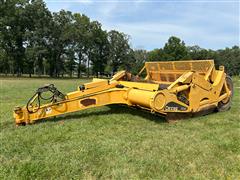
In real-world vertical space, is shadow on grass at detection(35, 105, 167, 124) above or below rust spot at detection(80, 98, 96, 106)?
below

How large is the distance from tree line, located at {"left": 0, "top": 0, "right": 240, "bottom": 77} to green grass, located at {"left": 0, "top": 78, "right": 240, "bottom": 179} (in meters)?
43.2

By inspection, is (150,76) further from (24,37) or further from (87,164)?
(24,37)

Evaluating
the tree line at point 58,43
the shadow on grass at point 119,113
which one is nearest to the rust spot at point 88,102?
the shadow on grass at point 119,113

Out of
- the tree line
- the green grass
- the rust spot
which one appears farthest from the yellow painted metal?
the tree line

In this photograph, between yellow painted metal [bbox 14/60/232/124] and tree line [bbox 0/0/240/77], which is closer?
yellow painted metal [bbox 14/60/232/124]

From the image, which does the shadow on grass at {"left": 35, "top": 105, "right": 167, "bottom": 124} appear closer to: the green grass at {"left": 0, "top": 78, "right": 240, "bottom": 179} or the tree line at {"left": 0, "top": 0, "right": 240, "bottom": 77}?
the green grass at {"left": 0, "top": 78, "right": 240, "bottom": 179}

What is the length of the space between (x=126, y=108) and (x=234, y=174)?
180 inches

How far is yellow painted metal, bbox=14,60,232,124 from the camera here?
5.75m

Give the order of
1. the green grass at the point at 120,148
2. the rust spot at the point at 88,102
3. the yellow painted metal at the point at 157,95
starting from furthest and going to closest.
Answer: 1. the rust spot at the point at 88,102
2. the yellow painted metal at the point at 157,95
3. the green grass at the point at 120,148

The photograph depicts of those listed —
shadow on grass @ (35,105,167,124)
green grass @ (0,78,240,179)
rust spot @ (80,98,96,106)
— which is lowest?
green grass @ (0,78,240,179)

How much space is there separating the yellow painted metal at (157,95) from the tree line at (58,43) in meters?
42.3

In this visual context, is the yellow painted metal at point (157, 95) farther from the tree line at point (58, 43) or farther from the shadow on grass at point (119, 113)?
the tree line at point (58, 43)

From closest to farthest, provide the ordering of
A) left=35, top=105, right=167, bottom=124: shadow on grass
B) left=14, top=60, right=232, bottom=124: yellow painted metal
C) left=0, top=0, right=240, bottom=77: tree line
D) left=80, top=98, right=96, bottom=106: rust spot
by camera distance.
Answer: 1. left=14, top=60, right=232, bottom=124: yellow painted metal
2. left=80, top=98, right=96, bottom=106: rust spot
3. left=35, top=105, right=167, bottom=124: shadow on grass
4. left=0, top=0, right=240, bottom=77: tree line

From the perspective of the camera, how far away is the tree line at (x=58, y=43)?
154ft
